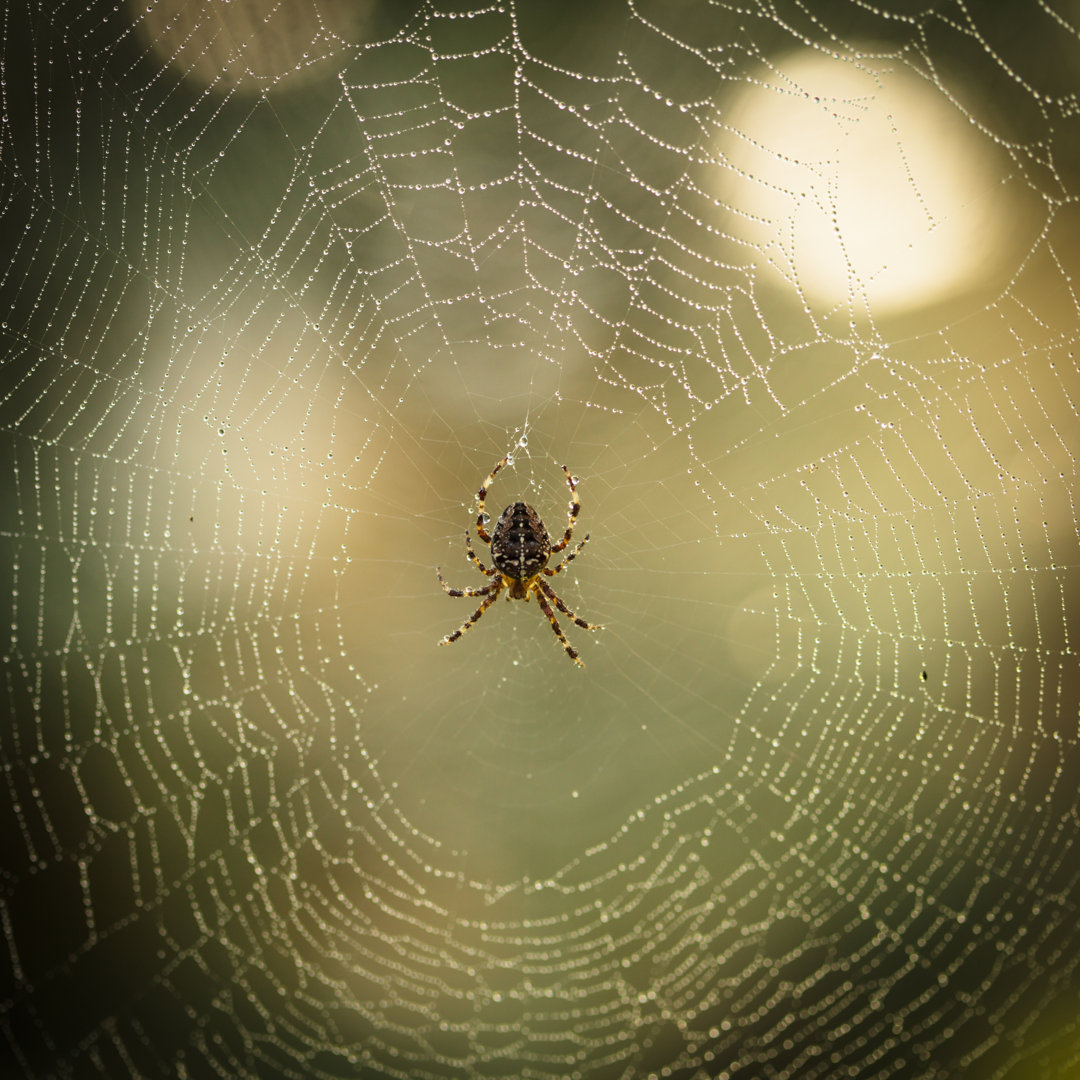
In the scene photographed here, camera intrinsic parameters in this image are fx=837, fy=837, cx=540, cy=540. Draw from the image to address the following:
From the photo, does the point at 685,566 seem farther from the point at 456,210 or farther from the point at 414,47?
the point at 414,47

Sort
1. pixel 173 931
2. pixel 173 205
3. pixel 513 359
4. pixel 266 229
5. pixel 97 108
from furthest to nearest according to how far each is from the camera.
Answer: pixel 513 359 < pixel 173 931 < pixel 266 229 < pixel 173 205 < pixel 97 108

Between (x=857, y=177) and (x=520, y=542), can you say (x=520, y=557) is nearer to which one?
(x=520, y=542)

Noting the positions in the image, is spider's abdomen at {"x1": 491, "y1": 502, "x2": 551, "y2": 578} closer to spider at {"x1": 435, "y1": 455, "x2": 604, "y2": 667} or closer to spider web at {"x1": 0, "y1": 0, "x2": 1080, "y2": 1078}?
spider at {"x1": 435, "y1": 455, "x2": 604, "y2": 667}

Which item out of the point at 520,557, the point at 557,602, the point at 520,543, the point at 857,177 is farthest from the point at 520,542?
the point at 857,177

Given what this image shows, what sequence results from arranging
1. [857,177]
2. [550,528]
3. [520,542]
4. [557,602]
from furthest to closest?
[550,528] → [557,602] → [520,542] → [857,177]

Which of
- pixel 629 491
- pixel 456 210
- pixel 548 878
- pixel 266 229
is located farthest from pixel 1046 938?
pixel 266 229

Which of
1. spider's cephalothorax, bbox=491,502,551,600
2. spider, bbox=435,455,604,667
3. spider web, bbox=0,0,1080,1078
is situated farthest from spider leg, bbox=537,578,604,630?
spider web, bbox=0,0,1080,1078

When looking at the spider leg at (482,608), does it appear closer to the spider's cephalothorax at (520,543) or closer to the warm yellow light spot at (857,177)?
the spider's cephalothorax at (520,543)

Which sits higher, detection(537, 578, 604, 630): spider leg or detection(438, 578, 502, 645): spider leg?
detection(438, 578, 502, 645): spider leg
